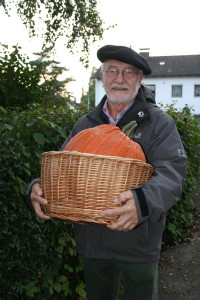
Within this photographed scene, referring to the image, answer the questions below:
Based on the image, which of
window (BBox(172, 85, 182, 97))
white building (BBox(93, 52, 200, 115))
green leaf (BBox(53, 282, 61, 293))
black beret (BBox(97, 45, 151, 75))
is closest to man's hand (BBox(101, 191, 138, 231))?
black beret (BBox(97, 45, 151, 75))

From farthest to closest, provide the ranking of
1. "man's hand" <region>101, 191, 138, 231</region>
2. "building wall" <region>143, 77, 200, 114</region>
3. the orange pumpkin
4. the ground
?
"building wall" <region>143, 77, 200, 114</region> < the ground < the orange pumpkin < "man's hand" <region>101, 191, 138, 231</region>

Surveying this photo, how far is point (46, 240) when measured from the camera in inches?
105

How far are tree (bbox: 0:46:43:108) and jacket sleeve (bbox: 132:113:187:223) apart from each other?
13.6ft

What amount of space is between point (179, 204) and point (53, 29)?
8.17m

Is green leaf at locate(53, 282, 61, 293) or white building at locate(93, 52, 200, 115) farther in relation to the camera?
white building at locate(93, 52, 200, 115)

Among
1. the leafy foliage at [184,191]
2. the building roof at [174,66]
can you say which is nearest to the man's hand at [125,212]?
the leafy foliage at [184,191]

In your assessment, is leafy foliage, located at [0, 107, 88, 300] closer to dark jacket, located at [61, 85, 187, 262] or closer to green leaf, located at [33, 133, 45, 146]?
green leaf, located at [33, 133, 45, 146]

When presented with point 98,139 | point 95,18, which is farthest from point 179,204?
point 95,18

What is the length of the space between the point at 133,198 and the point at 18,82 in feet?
15.5

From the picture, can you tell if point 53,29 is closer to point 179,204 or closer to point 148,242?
point 179,204

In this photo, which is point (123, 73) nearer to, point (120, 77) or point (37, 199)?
point (120, 77)

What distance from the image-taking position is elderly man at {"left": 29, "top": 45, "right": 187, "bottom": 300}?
1.63m

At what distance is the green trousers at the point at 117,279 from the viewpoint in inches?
80.4

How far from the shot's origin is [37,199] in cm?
180
